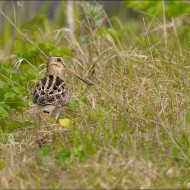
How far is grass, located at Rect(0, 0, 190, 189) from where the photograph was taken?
4594 mm

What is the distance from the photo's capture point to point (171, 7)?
9.65m

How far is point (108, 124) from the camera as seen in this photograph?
18.2 feet

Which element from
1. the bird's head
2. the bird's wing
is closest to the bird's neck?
the bird's head

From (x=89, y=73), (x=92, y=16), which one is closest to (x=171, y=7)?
(x=92, y=16)

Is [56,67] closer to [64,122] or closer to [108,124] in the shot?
[64,122]

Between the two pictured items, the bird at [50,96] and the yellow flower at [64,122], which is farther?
the bird at [50,96]

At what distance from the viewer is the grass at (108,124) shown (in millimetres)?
4594

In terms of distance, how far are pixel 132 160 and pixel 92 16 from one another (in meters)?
3.38

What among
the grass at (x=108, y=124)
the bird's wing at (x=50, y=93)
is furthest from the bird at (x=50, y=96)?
the grass at (x=108, y=124)

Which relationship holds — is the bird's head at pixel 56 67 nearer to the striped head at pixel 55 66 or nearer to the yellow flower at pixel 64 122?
the striped head at pixel 55 66

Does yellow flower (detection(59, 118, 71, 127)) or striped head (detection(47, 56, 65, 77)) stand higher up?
striped head (detection(47, 56, 65, 77))

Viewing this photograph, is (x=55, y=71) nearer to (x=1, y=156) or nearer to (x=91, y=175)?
(x=1, y=156)

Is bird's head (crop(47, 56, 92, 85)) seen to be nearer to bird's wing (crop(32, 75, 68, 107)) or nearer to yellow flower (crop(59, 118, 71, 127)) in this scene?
bird's wing (crop(32, 75, 68, 107))

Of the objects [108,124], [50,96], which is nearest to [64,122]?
[50,96]
